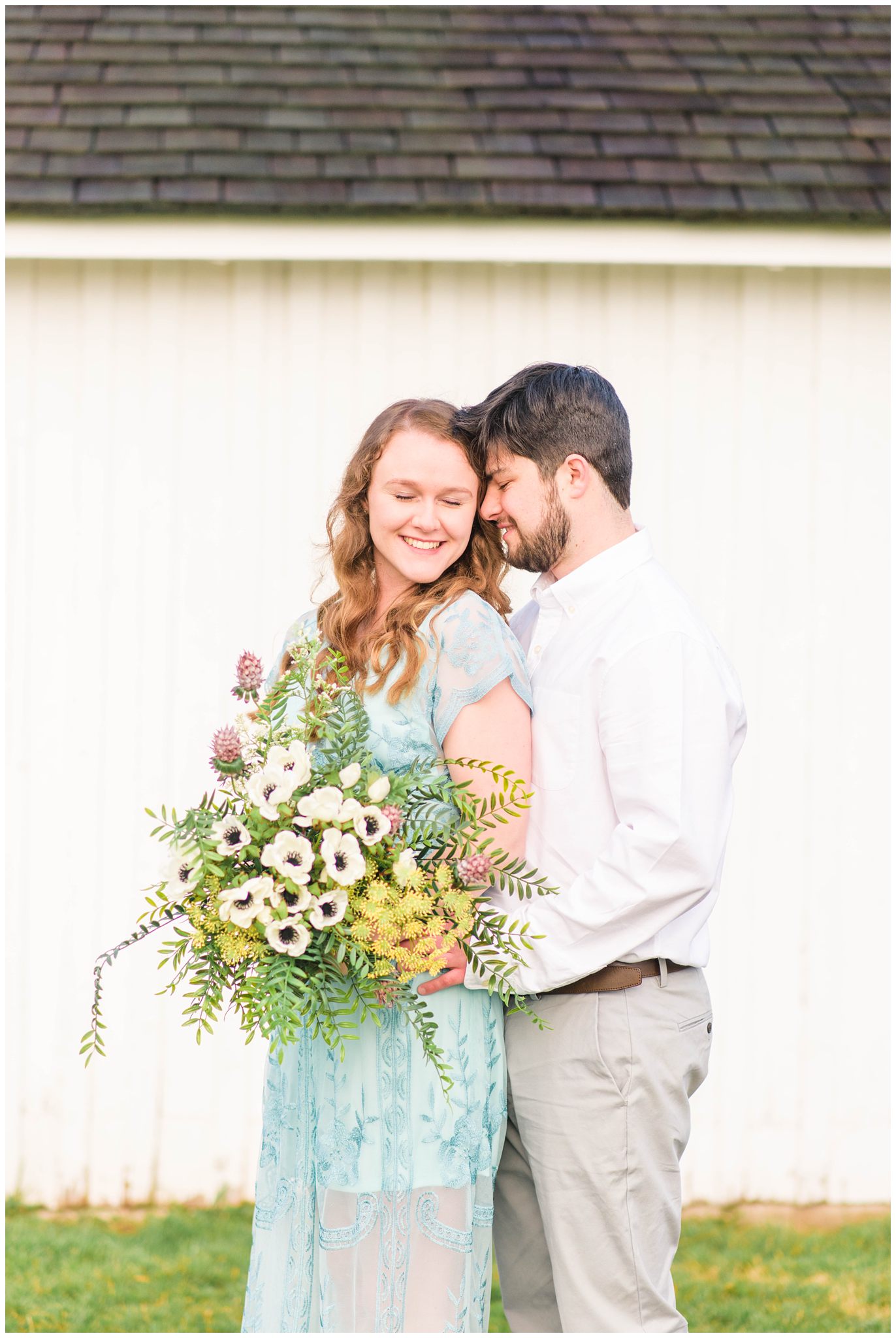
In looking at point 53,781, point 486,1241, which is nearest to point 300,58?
point 53,781

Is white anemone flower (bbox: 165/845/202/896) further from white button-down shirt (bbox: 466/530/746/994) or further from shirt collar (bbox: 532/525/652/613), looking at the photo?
shirt collar (bbox: 532/525/652/613)

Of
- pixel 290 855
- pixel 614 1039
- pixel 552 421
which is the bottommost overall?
pixel 614 1039

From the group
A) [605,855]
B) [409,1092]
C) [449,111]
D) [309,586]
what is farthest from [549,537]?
[449,111]

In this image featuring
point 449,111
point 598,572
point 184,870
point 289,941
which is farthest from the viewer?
point 449,111

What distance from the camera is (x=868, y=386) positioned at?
4637 millimetres

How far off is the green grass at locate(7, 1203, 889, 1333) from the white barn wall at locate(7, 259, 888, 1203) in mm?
183

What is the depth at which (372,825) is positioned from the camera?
2.14 metres

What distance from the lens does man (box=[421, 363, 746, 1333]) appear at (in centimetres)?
237

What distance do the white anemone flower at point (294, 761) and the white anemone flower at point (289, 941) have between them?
0.23 metres

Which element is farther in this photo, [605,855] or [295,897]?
[605,855]

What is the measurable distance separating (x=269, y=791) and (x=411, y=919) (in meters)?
0.34

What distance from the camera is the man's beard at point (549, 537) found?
259 centimetres

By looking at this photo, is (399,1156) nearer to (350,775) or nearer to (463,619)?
(350,775)

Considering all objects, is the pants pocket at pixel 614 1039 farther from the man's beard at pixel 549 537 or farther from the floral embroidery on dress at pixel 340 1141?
the man's beard at pixel 549 537
